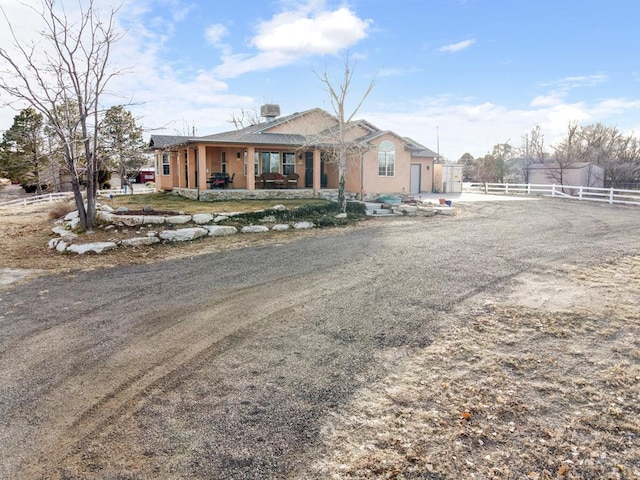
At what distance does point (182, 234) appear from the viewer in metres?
10.6

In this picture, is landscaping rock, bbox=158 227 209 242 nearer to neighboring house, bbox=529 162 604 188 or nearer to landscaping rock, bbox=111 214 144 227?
landscaping rock, bbox=111 214 144 227

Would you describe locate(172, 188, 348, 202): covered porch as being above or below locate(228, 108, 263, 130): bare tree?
below

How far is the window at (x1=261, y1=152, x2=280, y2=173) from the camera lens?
2062cm

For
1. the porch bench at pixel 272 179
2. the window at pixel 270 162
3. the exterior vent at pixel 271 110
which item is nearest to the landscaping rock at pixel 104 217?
the porch bench at pixel 272 179

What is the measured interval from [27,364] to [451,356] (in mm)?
4070

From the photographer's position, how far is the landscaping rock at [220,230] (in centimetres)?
1134

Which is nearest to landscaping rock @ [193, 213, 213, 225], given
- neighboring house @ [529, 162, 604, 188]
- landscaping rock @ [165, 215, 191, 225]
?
landscaping rock @ [165, 215, 191, 225]

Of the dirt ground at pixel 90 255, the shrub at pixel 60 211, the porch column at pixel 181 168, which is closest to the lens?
the dirt ground at pixel 90 255

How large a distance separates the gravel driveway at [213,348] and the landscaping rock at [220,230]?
2434 millimetres

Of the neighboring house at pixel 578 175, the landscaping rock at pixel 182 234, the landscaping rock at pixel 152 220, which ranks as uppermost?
the neighboring house at pixel 578 175

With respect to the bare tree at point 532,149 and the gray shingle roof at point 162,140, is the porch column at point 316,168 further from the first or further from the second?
the bare tree at point 532,149

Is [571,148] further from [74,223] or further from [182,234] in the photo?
[74,223]

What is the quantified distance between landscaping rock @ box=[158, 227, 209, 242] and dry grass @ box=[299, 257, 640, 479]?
25.2 feet

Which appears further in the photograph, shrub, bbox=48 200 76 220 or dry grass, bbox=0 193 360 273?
shrub, bbox=48 200 76 220
